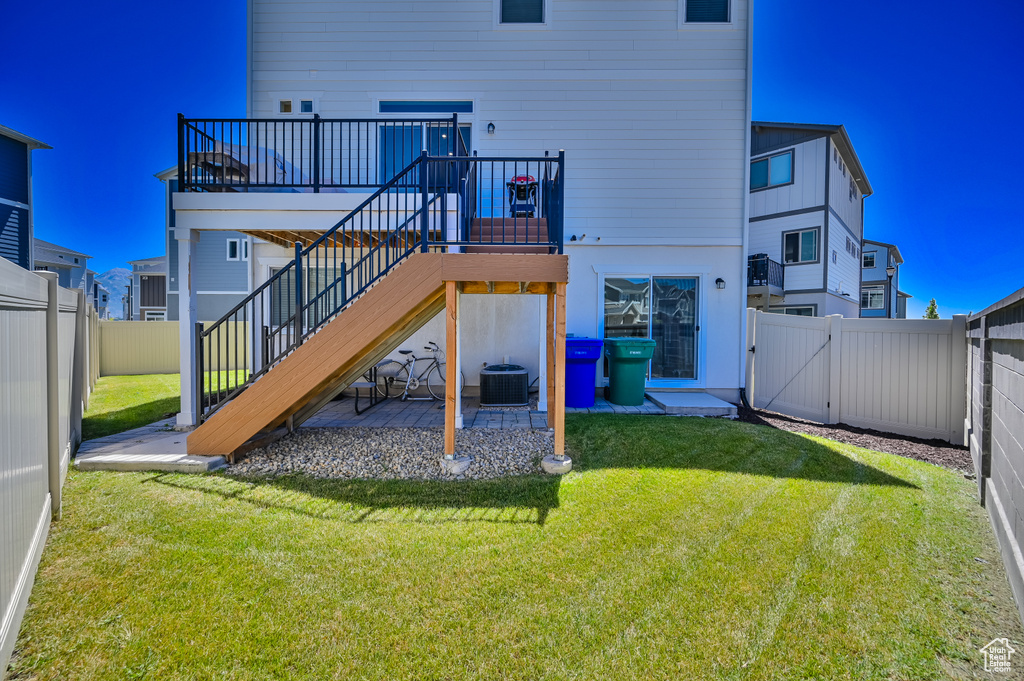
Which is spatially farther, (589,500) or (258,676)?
(589,500)

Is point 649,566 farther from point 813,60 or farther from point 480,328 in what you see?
point 813,60

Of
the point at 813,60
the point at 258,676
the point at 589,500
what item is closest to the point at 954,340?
the point at 589,500

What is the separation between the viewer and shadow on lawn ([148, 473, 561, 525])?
11.2 feet

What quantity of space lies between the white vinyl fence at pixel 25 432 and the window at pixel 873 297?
106 ft

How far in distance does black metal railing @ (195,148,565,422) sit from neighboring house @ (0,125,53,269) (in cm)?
1355

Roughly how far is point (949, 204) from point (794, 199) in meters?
21.0

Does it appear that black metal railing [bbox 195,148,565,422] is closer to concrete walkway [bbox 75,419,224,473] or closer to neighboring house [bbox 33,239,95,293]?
concrete walkway [bbox 75,419,224,473]

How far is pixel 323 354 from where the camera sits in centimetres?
432

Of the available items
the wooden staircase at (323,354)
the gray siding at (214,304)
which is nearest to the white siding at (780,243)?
the wooden staircase at (323,354)

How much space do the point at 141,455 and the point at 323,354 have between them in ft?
7.07

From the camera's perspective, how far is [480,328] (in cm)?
805

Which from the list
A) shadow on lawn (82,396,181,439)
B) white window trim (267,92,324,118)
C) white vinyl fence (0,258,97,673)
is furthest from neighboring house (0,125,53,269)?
white vinyl fence (0,258,97,673)

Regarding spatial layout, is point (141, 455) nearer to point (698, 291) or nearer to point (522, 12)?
point (698, 291)

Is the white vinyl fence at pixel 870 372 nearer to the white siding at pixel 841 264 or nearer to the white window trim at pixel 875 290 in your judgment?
the white siding at pixel 841 264
